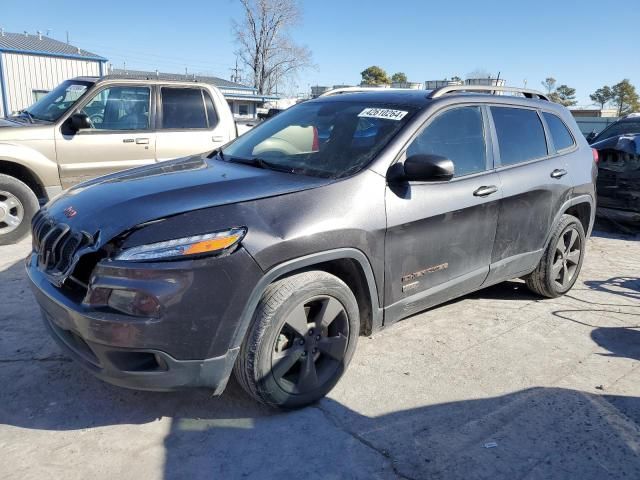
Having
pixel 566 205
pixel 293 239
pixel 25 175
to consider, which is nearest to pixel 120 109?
pixel 25 175

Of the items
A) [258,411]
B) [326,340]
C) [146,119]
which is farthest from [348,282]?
[146,119]

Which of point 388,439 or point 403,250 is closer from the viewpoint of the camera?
point 388,439

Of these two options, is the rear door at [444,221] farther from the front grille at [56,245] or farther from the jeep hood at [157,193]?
the front grille at [56,245]

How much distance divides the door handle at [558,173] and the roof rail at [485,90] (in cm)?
77

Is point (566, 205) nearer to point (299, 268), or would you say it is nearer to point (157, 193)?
point (299, 268)

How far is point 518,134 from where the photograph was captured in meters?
4.30

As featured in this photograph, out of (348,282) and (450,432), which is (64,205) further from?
(450,432)

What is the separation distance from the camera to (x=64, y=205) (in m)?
3.03

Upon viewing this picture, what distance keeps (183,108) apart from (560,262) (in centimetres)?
497

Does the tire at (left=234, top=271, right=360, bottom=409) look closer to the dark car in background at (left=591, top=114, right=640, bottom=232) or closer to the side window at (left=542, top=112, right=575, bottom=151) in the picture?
the side window at (left=542, top=112, right=575, bottom=151)

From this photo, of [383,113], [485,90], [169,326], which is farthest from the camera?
[485,90]

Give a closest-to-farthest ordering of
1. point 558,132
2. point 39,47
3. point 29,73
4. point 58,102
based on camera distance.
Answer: point 558,132 → point 58,102 → point 29,73 → point 39,47

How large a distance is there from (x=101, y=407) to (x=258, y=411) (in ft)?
2.88

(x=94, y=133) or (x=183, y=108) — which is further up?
(x=183, y=108)
